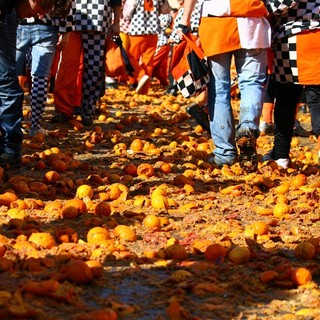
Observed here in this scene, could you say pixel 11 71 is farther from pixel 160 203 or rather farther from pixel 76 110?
pixel 76 110

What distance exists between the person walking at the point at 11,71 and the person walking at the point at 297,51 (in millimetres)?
1775

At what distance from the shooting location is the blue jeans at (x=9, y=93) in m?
5.74

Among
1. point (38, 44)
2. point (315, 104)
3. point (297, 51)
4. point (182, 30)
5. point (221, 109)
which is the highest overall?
point (182, 30)

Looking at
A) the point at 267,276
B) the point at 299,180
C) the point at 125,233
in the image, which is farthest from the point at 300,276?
the point at 299,180

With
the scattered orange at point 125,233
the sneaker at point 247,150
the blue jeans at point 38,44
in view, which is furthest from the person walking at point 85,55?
the scattered orange at point 125,233

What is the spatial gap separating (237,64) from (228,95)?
28cm

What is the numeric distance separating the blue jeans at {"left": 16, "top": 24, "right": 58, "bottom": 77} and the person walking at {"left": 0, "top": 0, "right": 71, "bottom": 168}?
1.99 metres

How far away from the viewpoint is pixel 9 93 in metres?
5.88

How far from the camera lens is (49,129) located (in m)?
8.70

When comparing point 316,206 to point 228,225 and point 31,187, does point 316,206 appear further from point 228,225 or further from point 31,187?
point 31,187

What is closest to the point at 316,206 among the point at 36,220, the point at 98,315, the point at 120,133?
the point at 36,220

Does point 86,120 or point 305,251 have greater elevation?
point 305,251

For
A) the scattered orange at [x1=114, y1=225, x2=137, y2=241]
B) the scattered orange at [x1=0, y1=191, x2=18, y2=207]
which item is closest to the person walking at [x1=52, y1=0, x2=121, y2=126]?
the scattered orange at [x1=0, y1=191, x2=18, y2=207]

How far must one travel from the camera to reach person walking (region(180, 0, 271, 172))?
20.1 ft
